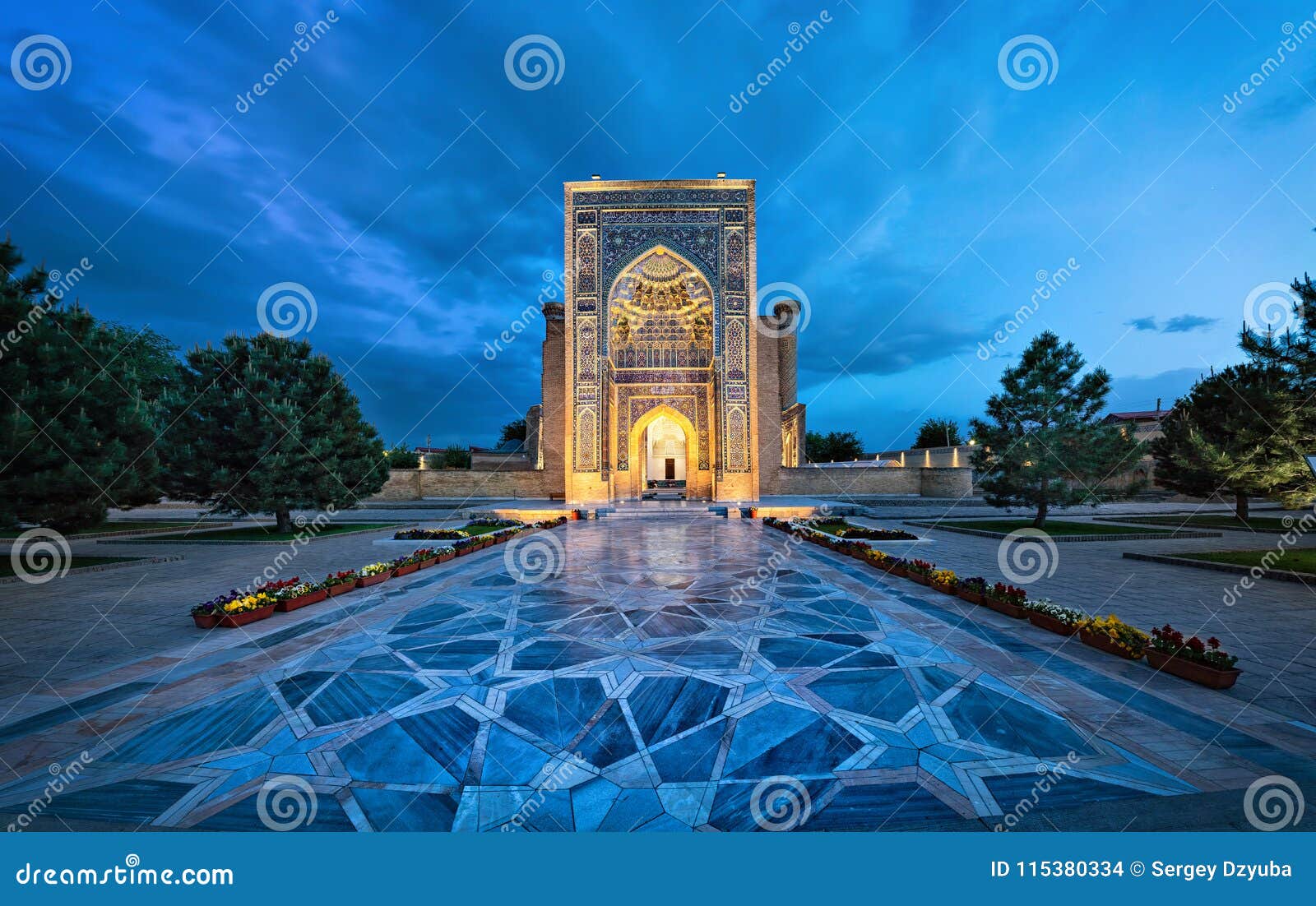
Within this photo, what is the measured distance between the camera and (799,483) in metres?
26.3

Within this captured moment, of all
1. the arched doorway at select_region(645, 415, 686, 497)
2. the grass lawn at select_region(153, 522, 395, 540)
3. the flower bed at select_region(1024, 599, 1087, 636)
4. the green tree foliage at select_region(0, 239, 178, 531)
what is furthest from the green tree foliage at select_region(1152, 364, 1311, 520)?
the arched doorway at select_region(645, 415, 686, 497)

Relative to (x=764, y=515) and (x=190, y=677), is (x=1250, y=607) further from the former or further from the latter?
(x=764, y=515)

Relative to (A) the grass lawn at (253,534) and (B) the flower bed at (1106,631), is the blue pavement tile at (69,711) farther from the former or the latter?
(A) the grass lawn at (253,534)

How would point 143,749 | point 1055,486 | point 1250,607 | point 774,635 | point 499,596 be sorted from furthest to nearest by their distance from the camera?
point 1055,486
point 499,596
point 1250,607
point 774,635
point 143,749

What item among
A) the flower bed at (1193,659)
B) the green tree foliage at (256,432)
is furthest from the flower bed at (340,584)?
the flower bed at (1193,659)

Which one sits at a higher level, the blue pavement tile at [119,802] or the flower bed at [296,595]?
the flower bed at [296,595]

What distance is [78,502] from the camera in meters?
9.25

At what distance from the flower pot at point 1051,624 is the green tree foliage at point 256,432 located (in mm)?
16113

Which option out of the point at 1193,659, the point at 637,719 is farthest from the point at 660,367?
the point at 637,719

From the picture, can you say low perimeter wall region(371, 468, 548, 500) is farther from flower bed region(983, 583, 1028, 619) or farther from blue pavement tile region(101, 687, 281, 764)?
blue pavement tile region(101, 687, 281, 764)

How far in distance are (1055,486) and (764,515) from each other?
8.88 metres

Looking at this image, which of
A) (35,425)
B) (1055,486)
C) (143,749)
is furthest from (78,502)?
(1055,486)

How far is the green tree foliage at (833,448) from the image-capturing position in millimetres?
56156

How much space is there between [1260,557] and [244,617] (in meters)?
15.7
